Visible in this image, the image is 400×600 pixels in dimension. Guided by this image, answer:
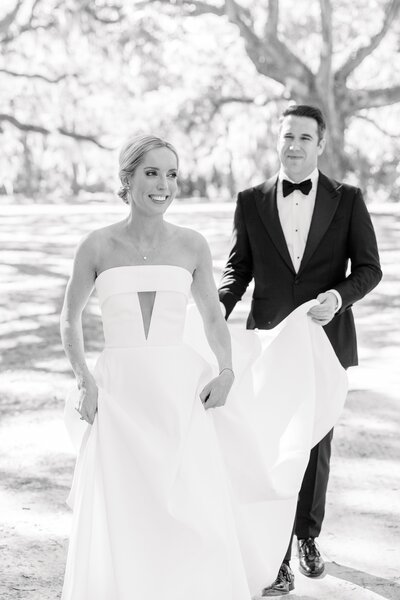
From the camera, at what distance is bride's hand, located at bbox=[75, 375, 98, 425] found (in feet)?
10.9

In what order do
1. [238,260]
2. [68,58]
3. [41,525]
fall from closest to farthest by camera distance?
[238,260], [41,525], [68,58]

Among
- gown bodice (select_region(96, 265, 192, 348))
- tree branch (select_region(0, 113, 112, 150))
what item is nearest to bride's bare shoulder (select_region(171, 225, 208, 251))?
gown bodice (select_region(96, 265, 192, 348))

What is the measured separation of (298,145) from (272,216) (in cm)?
37

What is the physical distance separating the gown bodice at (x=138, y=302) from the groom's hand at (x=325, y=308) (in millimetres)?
826

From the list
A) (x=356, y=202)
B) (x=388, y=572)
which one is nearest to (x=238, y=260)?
(x=356, y=202)

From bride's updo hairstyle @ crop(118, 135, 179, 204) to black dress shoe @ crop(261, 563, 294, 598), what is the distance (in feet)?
6.18

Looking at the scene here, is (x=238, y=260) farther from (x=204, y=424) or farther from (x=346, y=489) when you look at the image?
(x=346, y=489)

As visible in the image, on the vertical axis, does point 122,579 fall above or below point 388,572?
above

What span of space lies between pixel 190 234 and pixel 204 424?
2.40 feet

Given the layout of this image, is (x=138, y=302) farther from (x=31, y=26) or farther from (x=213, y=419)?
(x=31, y=26)

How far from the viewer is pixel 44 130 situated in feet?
89.2

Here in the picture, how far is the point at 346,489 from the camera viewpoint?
5469 mm

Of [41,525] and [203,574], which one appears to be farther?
[41,525]

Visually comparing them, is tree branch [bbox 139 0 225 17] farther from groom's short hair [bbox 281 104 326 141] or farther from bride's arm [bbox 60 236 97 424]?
bride's arm [bbox 60 236 97 424]
